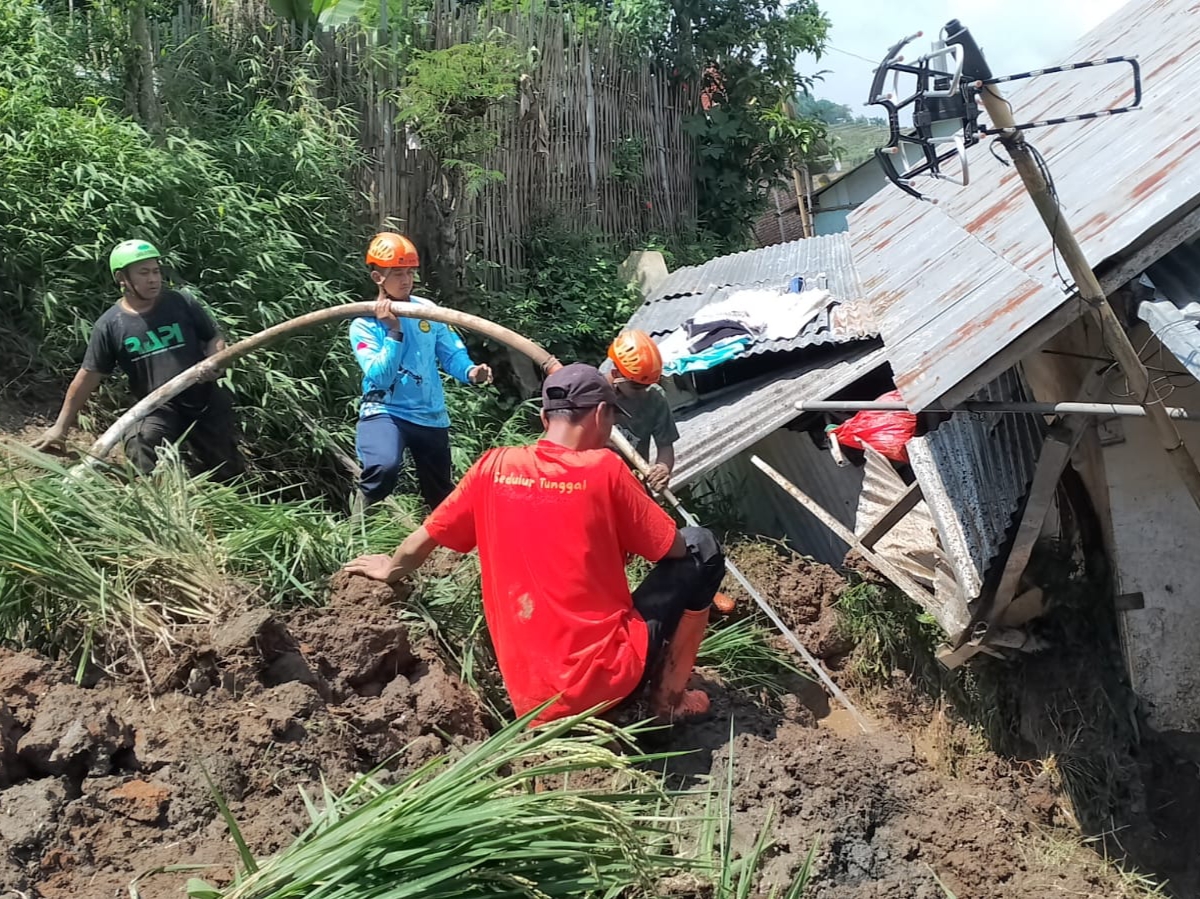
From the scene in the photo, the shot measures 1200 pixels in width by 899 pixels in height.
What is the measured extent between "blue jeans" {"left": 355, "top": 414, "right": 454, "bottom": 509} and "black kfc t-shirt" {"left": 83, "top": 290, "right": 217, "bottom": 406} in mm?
937

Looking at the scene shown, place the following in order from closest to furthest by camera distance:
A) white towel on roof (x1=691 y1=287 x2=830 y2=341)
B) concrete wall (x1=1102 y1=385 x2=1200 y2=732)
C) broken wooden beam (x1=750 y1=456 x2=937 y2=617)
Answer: concrete wall (x1=1102 y1=385 x2=1200 y2=732) < broken wooden beam (x1=750 y1=456 x2=937 y2=617) < white towel on roof (x1=691 y1=287 x2=830 y2=341)

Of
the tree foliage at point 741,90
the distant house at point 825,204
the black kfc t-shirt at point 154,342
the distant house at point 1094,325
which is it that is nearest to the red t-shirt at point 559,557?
the distant house at point 1094,325

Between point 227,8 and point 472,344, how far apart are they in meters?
2.99

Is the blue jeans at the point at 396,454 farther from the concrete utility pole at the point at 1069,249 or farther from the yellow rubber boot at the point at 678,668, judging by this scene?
the concrete utility pole at the point at 1069,249

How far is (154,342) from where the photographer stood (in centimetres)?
523

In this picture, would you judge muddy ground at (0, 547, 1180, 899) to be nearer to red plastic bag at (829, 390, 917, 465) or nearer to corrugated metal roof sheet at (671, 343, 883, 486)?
corrugated metal roof sheet at (671, 343, 883, 486)

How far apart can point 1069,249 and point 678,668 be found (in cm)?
197

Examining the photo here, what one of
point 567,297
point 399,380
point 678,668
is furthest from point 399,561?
point 567,297

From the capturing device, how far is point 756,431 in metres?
6.16

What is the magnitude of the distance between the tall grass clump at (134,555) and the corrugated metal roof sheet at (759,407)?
2498 millimetres

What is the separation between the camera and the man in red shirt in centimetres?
357

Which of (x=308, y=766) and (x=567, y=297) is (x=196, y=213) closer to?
(x=567, y=297)

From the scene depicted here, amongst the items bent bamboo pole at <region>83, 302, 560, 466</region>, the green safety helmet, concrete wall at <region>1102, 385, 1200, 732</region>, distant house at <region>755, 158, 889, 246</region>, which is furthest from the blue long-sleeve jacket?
distant house at <region>755, 158, 889, 246</region>

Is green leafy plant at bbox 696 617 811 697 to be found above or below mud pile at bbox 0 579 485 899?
below
